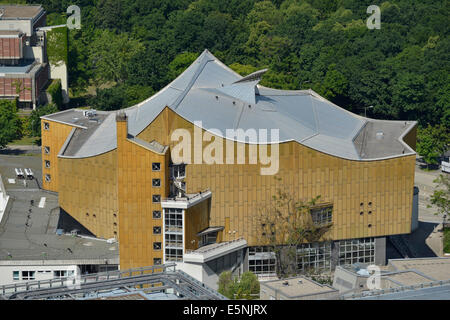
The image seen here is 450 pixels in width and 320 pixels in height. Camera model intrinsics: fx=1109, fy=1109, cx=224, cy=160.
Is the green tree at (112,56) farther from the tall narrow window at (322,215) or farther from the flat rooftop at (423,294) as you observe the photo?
the flat rooftop at (423,294)

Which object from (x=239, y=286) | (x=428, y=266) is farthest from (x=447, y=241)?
(x=239, y=286)

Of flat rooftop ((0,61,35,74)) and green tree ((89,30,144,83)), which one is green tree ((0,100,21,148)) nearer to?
flat rooftop ((0,61,35,74))

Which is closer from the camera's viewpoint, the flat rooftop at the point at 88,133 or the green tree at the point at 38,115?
the flat rooftop at the point at 88,133

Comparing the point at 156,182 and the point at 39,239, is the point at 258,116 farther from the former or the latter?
the point at 39,239

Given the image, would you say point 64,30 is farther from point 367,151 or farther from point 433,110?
point 367,151

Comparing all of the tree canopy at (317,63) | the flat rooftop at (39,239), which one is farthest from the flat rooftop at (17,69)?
the flat rooftop at (39,239)

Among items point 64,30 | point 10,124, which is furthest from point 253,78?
point 64,30
